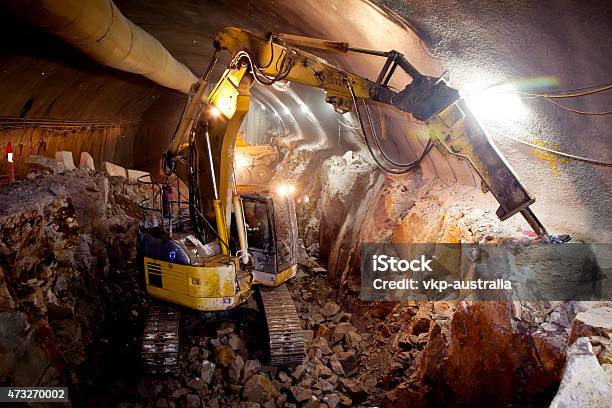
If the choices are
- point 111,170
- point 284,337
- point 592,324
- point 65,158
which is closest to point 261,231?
point 284,337

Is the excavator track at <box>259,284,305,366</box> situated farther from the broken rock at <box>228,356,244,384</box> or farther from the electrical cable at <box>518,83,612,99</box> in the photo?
the electrical cable at <box>518,83,612,99</box>

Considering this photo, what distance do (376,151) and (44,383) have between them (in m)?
8.07

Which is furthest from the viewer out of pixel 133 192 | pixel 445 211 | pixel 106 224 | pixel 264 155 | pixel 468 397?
pixel 264 155

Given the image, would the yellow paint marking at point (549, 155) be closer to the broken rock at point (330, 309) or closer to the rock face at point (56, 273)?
the broken rock at point (330, 309)

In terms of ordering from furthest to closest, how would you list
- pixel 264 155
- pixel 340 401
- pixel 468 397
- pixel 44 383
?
pixel 264 155 → pixel 340 401 → pixel 44 383 → pixel 468 397

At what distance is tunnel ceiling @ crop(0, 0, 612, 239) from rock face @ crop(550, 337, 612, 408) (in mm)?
2571

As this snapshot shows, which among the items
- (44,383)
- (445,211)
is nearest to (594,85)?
(445,211)

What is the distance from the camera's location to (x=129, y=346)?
5.88 m

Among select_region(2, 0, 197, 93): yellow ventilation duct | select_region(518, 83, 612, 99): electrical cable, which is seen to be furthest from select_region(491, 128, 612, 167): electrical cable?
select_region(2, 0, 197, 93): yellow ventilation duct

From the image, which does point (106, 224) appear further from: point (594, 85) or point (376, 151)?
point (594, 85)

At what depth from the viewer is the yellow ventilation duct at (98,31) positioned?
456 centimetres

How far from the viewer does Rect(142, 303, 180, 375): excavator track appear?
4.84 m

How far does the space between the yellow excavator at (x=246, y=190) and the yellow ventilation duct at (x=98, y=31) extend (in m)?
1.73

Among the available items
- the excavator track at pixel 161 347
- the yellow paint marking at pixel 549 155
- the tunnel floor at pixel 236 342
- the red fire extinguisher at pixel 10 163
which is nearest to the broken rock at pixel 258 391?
the tunnel floor at pixel 236 342
